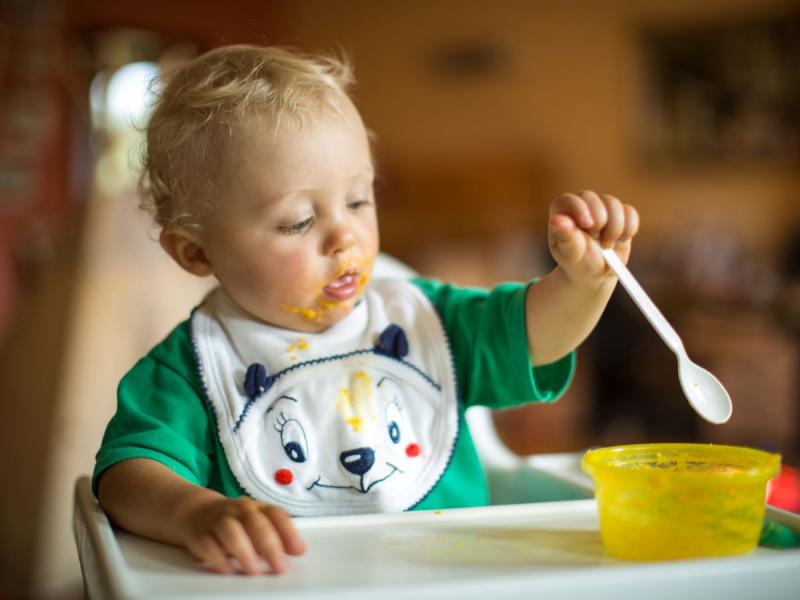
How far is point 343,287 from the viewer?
0.89m

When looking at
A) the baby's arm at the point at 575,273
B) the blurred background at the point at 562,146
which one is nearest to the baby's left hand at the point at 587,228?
the baby's arm at the point at 575,273

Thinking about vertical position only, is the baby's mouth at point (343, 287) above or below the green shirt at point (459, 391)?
above

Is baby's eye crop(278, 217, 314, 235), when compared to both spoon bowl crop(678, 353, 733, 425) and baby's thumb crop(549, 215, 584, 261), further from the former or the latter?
spoon bowl crop(678, 353, 733, 425)

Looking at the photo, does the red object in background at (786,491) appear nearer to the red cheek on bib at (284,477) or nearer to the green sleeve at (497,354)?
the green sleeve at (497,354)

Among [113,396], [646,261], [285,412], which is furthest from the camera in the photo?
[646,261]

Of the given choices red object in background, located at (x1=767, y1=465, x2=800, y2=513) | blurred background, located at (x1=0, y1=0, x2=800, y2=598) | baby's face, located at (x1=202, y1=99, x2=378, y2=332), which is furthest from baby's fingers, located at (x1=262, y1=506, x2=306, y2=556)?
blurred background, located at (x1=0, y1=0, x2=800, y2=598)

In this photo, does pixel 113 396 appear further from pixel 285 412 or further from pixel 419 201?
pixel 419 201

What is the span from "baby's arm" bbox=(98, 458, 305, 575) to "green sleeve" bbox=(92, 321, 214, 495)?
2 cm

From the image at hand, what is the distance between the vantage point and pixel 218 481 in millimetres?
861

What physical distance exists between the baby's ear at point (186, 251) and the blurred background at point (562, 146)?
2326 mm

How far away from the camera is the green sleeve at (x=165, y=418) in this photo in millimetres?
781

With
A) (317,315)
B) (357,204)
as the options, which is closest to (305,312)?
(317,315)

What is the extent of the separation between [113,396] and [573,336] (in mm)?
1283

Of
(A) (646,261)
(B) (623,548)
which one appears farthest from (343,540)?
(A) (646,261)
